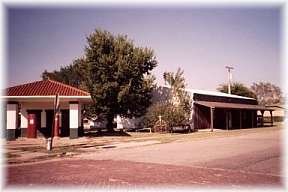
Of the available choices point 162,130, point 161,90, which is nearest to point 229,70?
point 161,90

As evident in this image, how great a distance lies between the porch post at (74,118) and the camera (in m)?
27.2

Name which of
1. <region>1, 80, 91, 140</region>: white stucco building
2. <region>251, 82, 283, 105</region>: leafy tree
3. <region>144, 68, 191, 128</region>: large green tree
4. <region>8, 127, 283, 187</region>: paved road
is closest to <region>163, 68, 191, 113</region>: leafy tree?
<region>144, 68, 191, 128</region>: large green tree

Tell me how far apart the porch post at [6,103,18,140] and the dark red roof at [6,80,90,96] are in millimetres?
1210

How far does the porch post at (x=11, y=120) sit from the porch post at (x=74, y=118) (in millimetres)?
4134

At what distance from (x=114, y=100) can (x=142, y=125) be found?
7.38 meters

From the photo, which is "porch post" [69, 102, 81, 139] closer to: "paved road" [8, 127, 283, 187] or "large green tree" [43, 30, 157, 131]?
"large green tree" [43, 30, 157, 131]

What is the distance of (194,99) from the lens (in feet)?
132

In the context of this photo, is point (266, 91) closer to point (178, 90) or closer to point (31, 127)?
point (178, 90)

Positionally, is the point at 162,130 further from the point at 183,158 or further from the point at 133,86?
the point at 183,158

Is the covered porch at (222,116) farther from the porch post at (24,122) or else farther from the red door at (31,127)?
the porch post at (24,122)

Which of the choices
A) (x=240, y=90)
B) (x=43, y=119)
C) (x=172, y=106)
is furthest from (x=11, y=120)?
(x=240, y=90)

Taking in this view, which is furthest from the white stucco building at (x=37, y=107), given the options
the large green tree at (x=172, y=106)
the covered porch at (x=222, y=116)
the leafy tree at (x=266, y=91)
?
the leafy tree at (x=266, y=91)

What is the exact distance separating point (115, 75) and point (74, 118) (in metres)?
9.84

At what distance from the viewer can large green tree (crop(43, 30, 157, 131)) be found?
3606 cm
